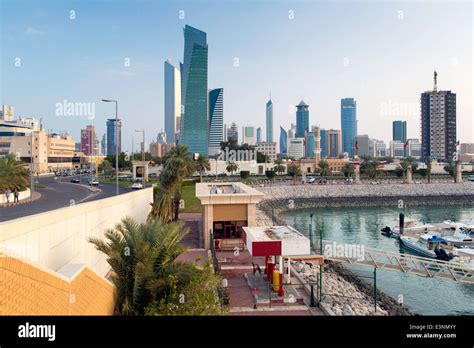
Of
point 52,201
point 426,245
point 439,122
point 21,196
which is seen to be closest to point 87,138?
point 439,122

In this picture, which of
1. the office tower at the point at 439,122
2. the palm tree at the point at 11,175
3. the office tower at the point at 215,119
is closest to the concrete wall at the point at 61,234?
the palm tree at the point at 11,175

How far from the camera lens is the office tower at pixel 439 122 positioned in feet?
375

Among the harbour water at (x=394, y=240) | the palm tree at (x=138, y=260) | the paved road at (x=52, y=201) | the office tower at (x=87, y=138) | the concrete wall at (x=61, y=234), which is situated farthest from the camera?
the office tower at (x=87, y=138)

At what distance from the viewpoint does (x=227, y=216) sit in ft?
63.1

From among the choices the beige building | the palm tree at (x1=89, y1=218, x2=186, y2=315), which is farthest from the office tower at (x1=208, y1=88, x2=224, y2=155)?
the palm tree at (x1=89, y1=218, x2=186, y2=315)

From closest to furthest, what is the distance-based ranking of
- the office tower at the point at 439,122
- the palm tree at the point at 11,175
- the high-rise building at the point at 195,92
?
the palm tree at the point at 11,175 < the office tower at the point at 439,122 < the high-rise building at the point at 195,92

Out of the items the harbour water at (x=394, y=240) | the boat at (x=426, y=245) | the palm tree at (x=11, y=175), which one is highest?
the palm tree at (x=11, y=175)

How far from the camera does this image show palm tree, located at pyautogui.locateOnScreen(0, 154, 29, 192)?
2394cm

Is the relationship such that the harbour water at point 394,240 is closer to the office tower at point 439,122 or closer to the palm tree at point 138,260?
the palm tree at point 138,260

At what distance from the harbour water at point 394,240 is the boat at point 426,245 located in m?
0.64

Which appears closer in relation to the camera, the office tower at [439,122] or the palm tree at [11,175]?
the palm tree at [11,175]

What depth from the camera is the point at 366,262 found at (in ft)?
53.2
